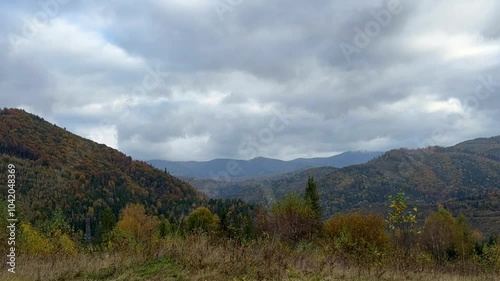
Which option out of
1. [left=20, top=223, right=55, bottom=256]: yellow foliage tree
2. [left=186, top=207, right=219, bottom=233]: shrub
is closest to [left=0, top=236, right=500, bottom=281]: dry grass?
[left=186, top=207, right=219, bottom=233]: shrub

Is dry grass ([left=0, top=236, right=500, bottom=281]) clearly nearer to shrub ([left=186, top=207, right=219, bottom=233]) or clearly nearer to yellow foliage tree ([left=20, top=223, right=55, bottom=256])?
shrub ([left=186, top=207, right=219, bottom=233])

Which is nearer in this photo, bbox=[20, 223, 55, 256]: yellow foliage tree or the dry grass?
the dry grass

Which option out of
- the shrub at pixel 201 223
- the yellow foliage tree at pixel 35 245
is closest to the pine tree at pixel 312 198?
the shrub at pixel 201 223

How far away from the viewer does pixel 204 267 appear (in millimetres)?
9148

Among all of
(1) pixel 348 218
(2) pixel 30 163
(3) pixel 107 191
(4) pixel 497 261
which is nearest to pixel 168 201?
(3) pixel 107 191

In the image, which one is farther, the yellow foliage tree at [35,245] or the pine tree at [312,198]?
the pine tree at [312,198]

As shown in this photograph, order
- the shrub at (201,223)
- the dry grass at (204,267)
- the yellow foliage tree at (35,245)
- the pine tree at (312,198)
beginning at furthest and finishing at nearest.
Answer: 1. the pine tree at (312,198)
2. the yellow foliage tree at (35,245)
3. the shrub at (201,223)
4. the dry grass at (204,267)

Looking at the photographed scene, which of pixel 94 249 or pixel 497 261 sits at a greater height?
pixel 94 249

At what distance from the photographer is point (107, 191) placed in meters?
180

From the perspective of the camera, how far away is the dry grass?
8906mm

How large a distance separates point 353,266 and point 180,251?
455cm

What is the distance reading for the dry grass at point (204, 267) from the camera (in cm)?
891

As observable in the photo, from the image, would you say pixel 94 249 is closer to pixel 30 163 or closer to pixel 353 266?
pixel 353 266

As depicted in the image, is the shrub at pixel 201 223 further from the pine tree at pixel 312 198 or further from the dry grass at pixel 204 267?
the pine tree at pixel 312 198
